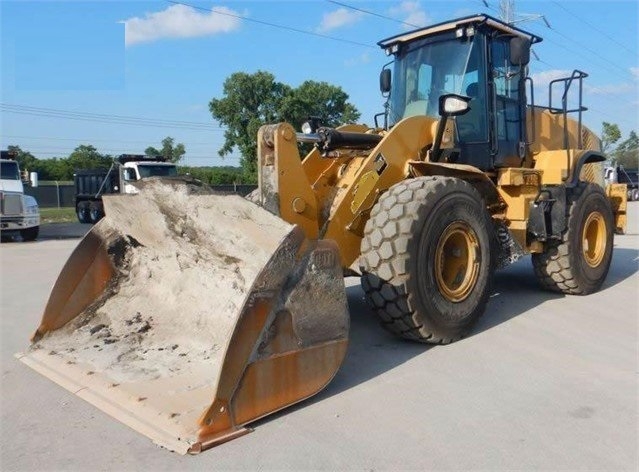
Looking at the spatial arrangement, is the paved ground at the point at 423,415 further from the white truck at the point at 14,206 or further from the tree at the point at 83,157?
the tree at the point at 83,157

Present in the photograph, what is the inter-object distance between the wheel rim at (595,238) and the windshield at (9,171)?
14211 mm

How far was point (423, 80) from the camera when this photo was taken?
5.92 metres

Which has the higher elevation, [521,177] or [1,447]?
[521,177]

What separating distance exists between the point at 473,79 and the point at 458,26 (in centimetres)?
53

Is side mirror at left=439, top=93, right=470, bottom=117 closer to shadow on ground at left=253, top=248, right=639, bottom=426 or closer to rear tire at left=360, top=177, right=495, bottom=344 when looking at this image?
rear tire at left=360, top=177, right=495, bottom=344

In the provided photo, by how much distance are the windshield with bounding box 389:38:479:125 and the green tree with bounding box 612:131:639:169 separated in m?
49.6

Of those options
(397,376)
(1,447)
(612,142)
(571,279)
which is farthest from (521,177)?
(612,142)

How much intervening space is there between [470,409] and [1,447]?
2.56m

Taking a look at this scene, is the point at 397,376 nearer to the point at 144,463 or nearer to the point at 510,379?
the point at 510,379

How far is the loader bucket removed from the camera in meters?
3.15

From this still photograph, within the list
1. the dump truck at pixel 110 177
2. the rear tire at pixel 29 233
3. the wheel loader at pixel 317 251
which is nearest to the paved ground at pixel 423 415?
the wheel loader at pixel 317 251

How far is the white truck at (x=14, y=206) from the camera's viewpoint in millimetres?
14680

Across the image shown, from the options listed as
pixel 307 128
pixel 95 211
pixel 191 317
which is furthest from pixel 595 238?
pixel 95 211

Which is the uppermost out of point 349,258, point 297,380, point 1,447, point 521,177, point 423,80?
point 423,80
